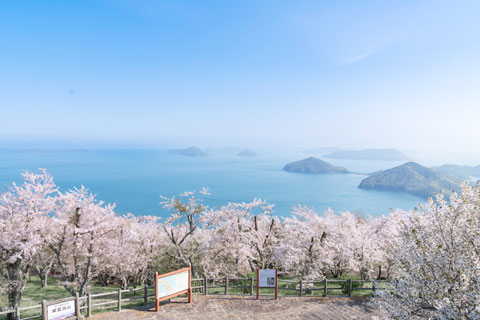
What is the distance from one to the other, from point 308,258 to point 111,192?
312ft

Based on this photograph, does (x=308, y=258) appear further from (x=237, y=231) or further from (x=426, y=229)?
(x=426, y=229)

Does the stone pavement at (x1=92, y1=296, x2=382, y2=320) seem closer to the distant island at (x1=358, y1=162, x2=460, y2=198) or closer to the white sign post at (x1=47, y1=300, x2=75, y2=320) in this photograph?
the white sign post at (x1=47, y1=300, x2=75, y2=320)

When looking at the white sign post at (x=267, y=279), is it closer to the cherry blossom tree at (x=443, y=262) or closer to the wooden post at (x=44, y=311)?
the cherry blossom tree at (x=443, y=262)

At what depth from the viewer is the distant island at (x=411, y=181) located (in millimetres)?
116438

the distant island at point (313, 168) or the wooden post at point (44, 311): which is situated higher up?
the distant island at point (313, 168)

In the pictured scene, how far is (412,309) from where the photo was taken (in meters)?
6.70

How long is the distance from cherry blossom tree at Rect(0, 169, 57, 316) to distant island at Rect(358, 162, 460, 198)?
132m

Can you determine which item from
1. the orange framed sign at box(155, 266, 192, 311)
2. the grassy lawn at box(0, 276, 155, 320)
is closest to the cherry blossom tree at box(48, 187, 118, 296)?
the grassy lawn at box(0, 276, 155, 320)

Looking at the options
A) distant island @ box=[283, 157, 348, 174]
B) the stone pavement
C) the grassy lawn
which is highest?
distant island @ box=[283, 157, 348, 174]

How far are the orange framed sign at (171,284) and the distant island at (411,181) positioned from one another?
Result: 4993 inches

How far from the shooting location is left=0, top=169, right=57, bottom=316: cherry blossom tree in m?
10.6

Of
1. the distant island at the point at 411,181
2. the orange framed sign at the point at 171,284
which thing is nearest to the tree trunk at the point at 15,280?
the orange framed sign at the point at 171,284

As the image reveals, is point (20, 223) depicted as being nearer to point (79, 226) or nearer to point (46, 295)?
point (79, 226)

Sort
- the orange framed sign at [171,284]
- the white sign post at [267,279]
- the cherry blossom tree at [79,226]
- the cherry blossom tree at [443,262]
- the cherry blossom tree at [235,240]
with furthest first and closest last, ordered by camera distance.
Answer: the cherry blossom tree at [235,240] < the white sign post at [267,279] < the cherry blossom tree at [79,226] < the orange framed sign at [171,284] < the cherry blossom tree at [443,262]
